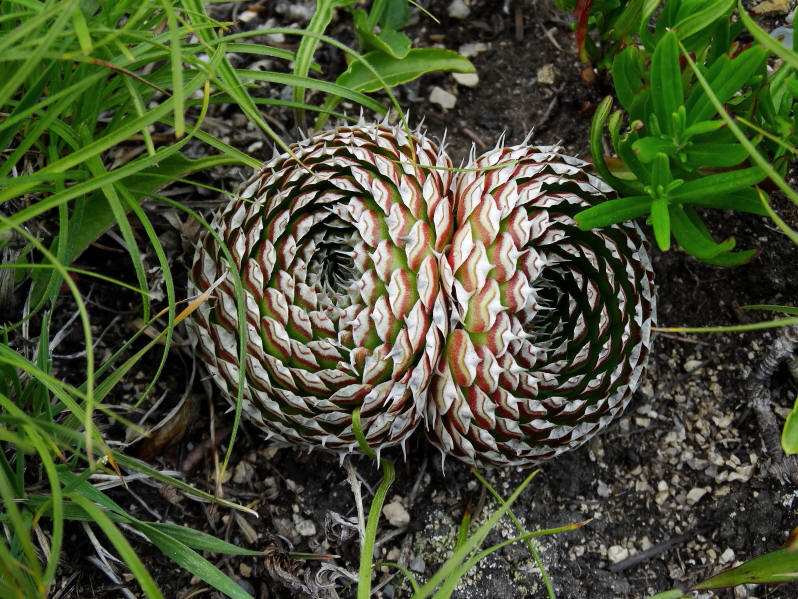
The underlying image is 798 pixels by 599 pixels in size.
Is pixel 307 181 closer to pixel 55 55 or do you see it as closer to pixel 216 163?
pixel 216 163

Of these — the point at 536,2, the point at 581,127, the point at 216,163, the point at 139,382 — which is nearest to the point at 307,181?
the point at 216,163

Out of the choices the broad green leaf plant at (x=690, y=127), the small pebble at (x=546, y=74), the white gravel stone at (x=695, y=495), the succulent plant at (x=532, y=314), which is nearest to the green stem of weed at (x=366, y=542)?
the succulent plant at (x=532, y=314)

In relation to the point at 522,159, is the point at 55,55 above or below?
above

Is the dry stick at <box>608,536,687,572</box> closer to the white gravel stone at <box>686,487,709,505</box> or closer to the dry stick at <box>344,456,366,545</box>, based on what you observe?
the white gravel stone at <box>686,487,709,505</box>

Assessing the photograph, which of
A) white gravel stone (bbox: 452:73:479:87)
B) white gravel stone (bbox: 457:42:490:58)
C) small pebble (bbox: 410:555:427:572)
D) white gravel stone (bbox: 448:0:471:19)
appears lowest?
small pebble (bbox: 410:555:427:572)

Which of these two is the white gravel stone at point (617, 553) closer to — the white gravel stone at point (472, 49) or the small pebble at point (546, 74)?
the small pebble at point (546, 74)

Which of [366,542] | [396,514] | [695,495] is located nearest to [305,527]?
[396,514]

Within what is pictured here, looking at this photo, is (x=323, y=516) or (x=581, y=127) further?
(x=581, y=127)

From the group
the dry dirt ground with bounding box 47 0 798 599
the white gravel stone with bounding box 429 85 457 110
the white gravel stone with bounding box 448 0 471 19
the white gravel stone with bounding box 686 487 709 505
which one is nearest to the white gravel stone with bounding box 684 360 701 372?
the dry dirt ground with bounding box 47 0 798 599

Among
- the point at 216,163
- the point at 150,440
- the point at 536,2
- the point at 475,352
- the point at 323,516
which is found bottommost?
the point at 323,516
